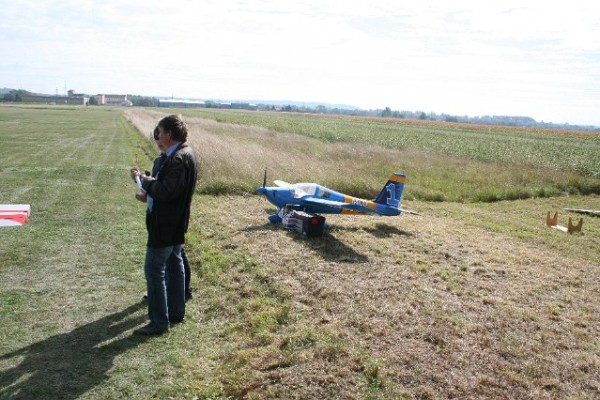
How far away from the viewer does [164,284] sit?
4.78 meters

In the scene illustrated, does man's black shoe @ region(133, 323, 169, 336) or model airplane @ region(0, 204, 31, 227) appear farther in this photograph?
man's black shoe @ region(133, 323, 169, 336)

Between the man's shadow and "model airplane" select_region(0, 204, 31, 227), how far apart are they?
4.07 feet

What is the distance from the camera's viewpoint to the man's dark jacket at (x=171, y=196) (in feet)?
14.6

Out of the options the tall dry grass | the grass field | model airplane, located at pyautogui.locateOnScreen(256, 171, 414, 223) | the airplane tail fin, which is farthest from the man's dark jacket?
the tall dry grass

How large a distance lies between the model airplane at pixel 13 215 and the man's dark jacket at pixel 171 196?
114 centimetres

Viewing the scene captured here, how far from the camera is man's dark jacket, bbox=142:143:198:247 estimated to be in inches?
175

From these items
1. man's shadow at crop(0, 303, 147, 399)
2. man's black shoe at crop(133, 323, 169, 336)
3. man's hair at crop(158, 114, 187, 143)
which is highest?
man's hair at crop(158, 114, 187, 143)

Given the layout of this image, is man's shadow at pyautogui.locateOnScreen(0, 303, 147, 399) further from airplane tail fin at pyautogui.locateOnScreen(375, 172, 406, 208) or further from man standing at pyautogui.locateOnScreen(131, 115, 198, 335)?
airplane tail fin at pyautogui.locateOnScreen(375, 172, 406, 208)

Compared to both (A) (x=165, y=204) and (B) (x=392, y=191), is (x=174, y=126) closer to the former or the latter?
(A) (x=165, y=204)

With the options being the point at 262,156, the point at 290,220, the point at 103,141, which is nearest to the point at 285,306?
the point at 290,220

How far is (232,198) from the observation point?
510 inches

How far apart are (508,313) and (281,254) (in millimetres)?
3595

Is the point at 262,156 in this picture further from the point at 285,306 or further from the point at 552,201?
the point at 285,306

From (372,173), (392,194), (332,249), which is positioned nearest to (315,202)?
(332,249)
